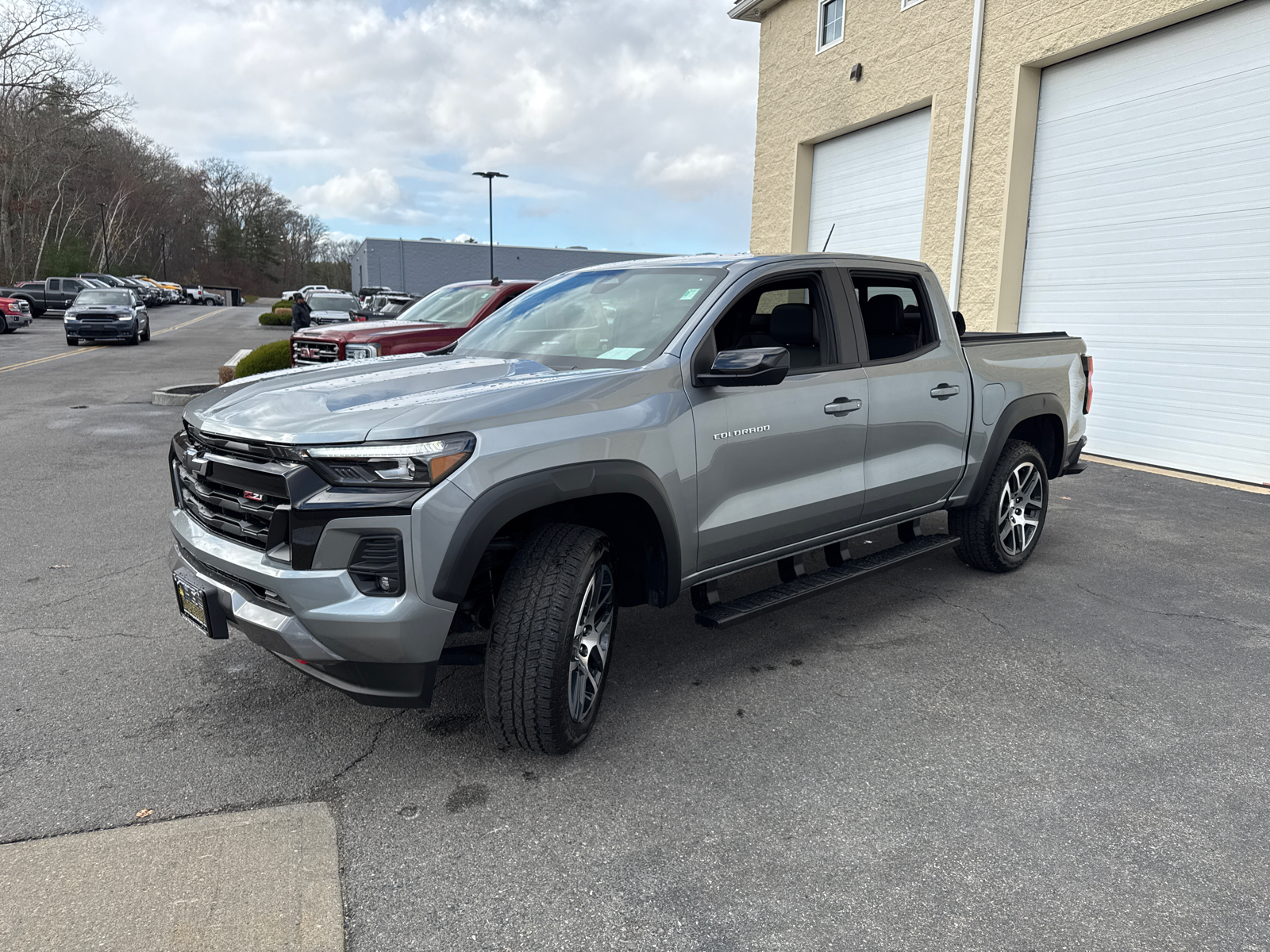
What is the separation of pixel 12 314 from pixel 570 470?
109ft

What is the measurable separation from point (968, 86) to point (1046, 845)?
447 inches

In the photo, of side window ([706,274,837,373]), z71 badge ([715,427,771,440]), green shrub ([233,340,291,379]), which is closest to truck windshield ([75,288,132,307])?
green shrub ([233,340,291,379])

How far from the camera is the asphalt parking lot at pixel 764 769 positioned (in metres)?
2.49

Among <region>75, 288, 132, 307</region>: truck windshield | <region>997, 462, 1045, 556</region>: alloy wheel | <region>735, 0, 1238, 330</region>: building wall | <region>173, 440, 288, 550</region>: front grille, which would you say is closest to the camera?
<region>173, 440, 288, 550</region>: front grille

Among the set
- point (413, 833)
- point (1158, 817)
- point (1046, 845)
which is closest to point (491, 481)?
point (413, 833)

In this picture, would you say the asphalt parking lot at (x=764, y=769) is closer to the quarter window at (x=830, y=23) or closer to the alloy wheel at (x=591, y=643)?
the alloy wheel at (x=591, y=643)

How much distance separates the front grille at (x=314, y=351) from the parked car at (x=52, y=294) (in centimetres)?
3588

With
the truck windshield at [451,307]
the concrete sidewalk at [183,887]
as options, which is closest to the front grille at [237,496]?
the concrete sidewalk at [183,887]

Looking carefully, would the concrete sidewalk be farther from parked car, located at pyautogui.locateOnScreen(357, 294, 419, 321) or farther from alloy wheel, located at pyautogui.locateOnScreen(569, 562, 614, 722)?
parked car, located at pyautogui.locateOnScreen(357, 294, 419, 321)

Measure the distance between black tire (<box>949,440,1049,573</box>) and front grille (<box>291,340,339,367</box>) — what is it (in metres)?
6.79

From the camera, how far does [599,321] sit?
4105 mm

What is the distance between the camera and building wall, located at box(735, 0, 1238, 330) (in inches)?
414

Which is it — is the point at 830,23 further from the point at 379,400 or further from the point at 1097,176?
the point at 379,400

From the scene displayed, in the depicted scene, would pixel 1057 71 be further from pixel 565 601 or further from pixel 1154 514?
pixel 565 601
